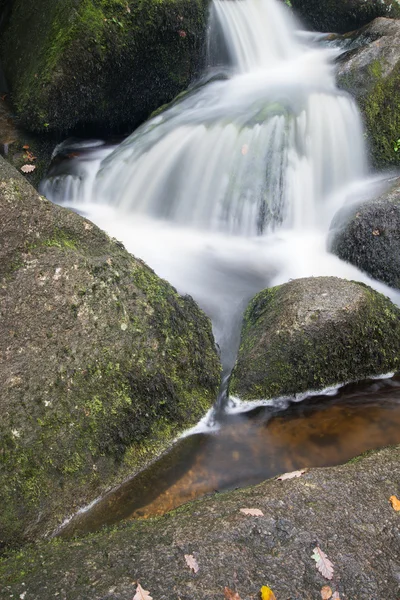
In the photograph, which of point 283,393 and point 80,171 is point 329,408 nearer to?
point 283,393

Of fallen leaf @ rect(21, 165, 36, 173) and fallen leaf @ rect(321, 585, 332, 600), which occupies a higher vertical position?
fallen leaf @ rect(21, 165, 36, 173)

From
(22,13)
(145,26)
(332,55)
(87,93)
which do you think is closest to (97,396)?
(87,93)

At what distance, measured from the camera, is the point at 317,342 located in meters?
4.51

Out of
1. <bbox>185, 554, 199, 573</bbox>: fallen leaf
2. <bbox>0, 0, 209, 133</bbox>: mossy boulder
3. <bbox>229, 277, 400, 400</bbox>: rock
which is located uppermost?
<bbox>0, 0, 209, 133</bbox>: mossy boulder

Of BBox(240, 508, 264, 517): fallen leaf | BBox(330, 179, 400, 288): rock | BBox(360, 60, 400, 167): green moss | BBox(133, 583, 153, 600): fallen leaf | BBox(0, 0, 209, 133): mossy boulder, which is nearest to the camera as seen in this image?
BBox(133, 583, 153, 600): fallen leaf

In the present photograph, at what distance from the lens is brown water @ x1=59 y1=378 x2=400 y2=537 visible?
137 inches

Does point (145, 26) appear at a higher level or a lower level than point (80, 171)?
higher

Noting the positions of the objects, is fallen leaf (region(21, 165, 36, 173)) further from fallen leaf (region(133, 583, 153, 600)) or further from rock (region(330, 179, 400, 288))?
fallen leaf (region(133, 583, 153, 600))

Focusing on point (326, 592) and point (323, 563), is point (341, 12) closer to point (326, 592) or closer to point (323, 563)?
point (323, 563)

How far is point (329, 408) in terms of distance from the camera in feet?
14.8

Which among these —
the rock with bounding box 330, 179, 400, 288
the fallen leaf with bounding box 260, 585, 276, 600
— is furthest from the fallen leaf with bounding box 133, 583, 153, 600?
the rock with bounding box 330, 179, 400, 288

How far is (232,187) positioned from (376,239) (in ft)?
7.84

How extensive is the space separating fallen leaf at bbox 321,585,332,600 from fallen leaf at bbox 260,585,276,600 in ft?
0.87

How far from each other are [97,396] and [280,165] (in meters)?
5.26
